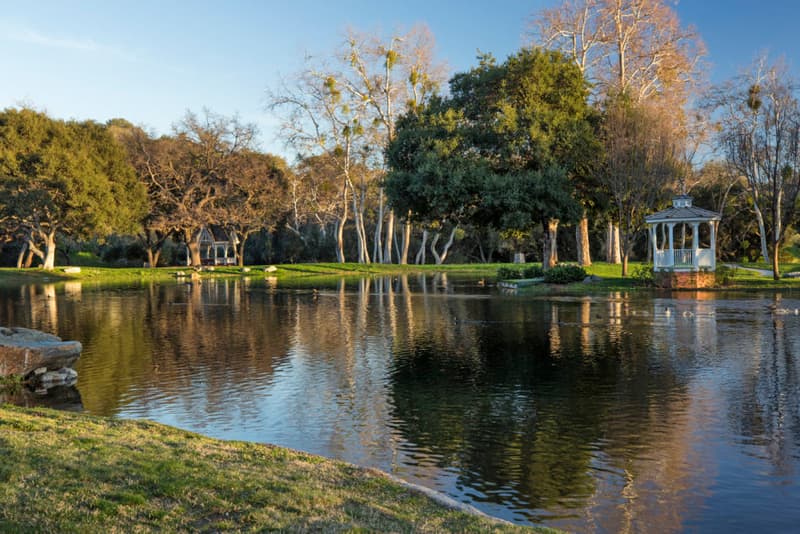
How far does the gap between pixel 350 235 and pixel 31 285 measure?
1670 inches

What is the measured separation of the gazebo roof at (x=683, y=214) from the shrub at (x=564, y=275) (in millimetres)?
4781

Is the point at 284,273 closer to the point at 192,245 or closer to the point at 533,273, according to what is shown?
the point at 192,245

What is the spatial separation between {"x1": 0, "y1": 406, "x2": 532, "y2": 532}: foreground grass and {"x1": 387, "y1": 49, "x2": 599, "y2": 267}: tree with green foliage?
32569 millimetres

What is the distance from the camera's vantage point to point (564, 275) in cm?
3953

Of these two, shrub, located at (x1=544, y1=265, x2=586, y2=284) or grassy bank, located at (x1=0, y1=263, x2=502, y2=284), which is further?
grassy bank, located at (x1=0, y1=263, x2=502, y2=284)

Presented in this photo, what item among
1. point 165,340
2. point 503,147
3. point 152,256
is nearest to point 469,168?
point 503,147

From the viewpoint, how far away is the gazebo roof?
3850 centimetres

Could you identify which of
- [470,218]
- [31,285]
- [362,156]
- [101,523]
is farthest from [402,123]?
[101,523]

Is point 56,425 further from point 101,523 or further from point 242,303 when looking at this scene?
point 242,303

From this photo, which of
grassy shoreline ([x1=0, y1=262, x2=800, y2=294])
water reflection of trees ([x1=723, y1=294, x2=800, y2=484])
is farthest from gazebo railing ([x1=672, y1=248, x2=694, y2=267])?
water reflection of trees ([x1=723, y1=294, x2=800, y2=484])

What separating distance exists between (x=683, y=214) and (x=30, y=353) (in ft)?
111

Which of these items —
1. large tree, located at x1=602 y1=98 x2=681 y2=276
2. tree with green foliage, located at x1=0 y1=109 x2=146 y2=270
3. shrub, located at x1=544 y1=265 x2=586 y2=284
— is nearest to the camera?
shrub, located at x1=544 y1=265 x2=586 y2=284

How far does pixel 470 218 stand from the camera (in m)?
44.3

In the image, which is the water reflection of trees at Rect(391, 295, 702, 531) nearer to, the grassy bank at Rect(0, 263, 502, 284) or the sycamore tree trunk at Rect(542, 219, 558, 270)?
the sycamore tree trunk at Rect(542, 219, 558, 270)
